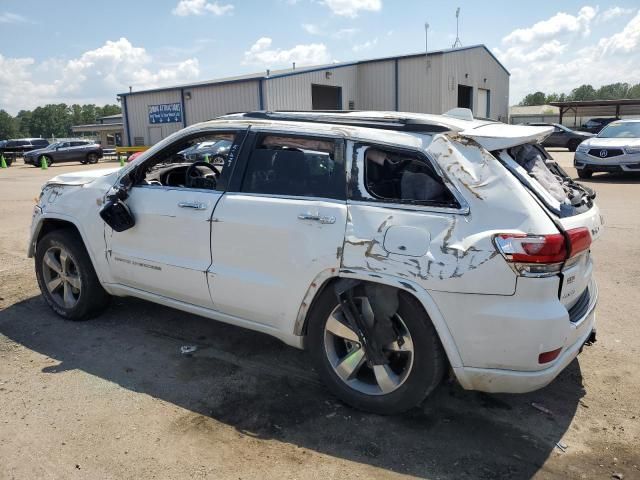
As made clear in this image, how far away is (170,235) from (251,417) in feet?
4.70

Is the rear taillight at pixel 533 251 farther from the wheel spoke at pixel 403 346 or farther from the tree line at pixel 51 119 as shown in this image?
the tree line at pixel 51 119

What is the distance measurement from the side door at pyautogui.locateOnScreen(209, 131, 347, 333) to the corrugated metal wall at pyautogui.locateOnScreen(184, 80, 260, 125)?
23.8 metres

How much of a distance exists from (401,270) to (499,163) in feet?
2.62

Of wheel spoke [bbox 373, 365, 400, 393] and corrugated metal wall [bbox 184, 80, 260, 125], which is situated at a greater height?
corrugated metal wall [bbox 184, 80, 260, 125]

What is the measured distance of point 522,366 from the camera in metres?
2.83

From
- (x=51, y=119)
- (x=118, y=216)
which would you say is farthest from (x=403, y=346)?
(x=51, y=119)

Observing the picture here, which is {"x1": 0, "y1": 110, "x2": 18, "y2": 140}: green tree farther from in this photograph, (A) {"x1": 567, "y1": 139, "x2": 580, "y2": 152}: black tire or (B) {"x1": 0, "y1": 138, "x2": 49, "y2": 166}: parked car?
(A) {"x1": 567, "y1": 139, "x2": 580, "y2": 152}: black tire

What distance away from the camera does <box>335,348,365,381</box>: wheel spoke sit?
3.28 metres

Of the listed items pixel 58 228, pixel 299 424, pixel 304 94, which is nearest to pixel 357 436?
pixel 299 424

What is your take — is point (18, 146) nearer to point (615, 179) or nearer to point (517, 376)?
point (615, 179)

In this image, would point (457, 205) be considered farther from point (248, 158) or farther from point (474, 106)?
point (474, 106)

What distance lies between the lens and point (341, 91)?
30.3 meters

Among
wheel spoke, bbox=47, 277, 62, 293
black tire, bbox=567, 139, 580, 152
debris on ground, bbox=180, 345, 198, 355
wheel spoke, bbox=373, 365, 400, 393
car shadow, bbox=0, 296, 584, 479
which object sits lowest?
car shadow, bbox=0, 296, 584, 479

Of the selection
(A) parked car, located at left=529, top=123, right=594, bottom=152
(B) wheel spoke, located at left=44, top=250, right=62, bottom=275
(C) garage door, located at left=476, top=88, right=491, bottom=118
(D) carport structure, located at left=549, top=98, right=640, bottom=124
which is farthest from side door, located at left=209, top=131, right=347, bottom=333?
(D) carport structure, located at left=549, top=98, right=640, bottom=124
